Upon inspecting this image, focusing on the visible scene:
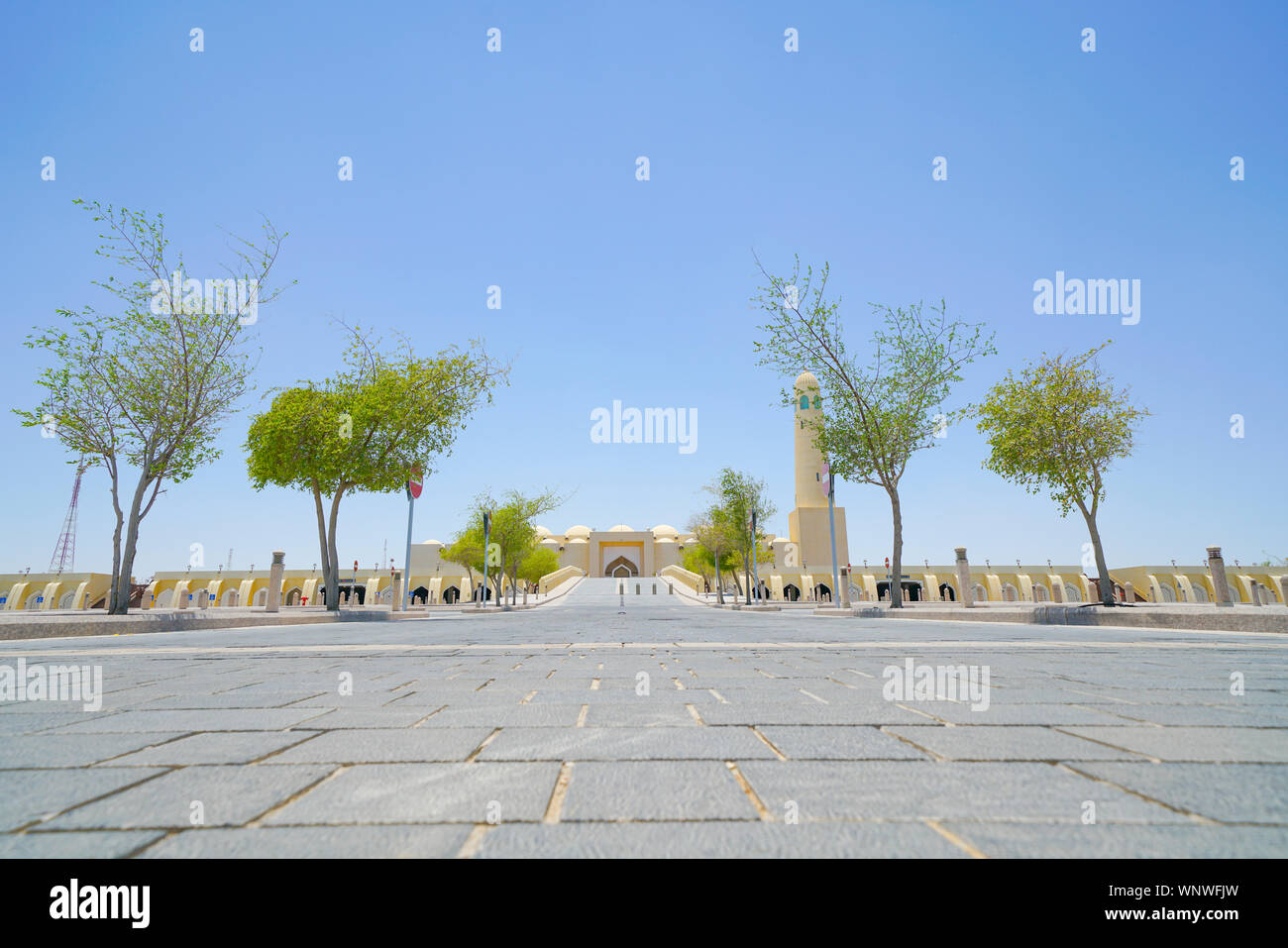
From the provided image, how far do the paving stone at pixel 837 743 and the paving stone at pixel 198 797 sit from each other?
1.63 meters

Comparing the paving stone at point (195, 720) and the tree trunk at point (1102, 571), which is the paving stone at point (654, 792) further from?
the tree trunk at point (1102, 571)

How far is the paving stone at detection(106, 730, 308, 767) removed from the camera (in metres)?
2.30

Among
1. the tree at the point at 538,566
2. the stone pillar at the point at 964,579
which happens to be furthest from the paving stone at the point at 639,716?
the tree at the point at 538,566

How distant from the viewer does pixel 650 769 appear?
2137 millimetres

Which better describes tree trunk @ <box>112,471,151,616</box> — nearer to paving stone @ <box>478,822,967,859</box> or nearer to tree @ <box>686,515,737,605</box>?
paving stone @ <box>478,822,967,859</box>

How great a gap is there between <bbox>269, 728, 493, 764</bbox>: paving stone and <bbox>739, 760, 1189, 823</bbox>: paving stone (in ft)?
3.61

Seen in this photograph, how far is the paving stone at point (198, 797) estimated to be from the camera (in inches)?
66.1

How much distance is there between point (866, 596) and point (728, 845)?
5182cm

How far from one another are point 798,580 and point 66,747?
5110cm

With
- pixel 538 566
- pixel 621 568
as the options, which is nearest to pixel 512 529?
pixel 538 566

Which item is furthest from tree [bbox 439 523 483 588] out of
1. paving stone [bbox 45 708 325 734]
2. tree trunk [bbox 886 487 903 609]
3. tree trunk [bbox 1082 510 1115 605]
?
paving stone [bbox 45 708 325 734]

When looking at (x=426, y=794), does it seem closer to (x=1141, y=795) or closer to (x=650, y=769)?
(x=650, y=769)
